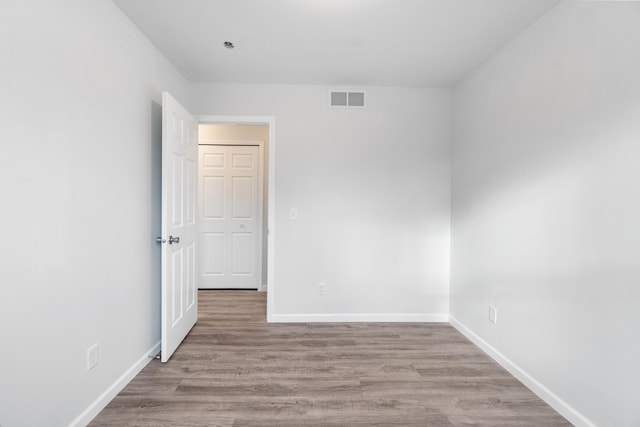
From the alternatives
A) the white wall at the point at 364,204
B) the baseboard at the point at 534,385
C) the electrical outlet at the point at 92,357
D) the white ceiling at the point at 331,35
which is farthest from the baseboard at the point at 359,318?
the white ceiling at the point at 331,35

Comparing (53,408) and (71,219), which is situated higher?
(71,219)

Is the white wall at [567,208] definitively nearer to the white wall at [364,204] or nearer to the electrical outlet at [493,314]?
the electrical outlet at [493,314]

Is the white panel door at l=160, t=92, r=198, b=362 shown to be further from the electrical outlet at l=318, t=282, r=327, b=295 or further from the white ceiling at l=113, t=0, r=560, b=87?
the electrical outlet at l=318, t=282, r=327, b=295

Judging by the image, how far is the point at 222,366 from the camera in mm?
2213

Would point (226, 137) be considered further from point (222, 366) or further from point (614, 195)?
point (614, 195)

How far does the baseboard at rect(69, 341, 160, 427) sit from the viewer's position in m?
1.59

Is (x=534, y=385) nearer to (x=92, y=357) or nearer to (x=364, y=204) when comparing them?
(x=364, y=204)

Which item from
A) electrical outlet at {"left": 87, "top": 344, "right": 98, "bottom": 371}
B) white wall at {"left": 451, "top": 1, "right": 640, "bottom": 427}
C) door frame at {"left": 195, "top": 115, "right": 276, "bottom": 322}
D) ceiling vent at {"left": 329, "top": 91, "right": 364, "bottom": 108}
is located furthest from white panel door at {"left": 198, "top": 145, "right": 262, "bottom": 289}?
white wall at {"left": 451, "top": 1, "right": 640, "bottom": 427}

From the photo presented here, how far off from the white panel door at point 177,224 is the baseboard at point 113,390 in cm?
13

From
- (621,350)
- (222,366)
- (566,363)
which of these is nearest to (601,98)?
(621,350)

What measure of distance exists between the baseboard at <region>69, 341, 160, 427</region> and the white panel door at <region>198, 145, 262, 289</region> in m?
1.91

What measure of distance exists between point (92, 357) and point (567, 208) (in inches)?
111

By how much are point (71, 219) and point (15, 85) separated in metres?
0.63

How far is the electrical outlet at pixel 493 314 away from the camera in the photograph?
234 centimetres
